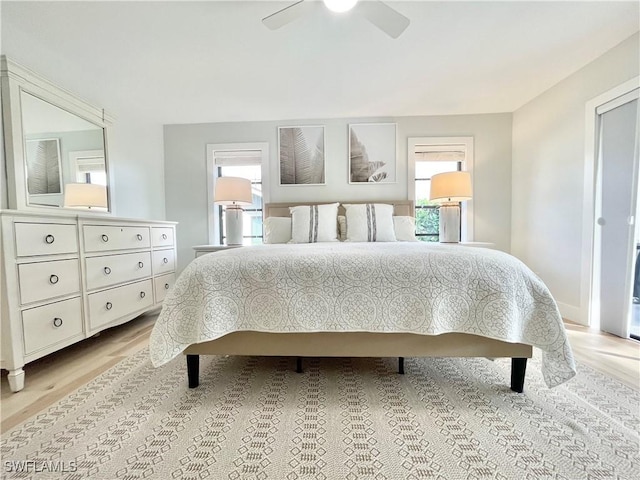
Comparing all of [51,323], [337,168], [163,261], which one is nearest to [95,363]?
[51,323]

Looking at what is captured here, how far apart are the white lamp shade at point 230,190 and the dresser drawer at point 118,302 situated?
1.13 meters

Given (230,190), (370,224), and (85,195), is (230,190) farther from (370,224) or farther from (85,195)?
(370,224)

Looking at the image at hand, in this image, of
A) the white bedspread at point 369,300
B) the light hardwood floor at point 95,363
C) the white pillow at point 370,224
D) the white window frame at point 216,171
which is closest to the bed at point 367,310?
the white bedspread at point 369,300

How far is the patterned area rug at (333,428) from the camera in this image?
936 mm

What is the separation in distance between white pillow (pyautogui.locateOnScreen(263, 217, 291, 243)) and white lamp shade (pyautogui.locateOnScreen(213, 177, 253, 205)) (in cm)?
46

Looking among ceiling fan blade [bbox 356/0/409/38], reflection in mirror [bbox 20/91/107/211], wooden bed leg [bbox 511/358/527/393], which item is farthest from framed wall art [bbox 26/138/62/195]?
wooden bed leg [bbox 511/358/527/393]

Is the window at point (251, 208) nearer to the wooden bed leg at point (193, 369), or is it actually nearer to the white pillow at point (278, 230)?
the white pillow at point (278, 230)

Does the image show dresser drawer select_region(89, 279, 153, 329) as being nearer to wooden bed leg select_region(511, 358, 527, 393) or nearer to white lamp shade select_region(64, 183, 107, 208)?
white lamp shade select_region(64, 183, 107, 208)

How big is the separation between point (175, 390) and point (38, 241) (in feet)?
3.89

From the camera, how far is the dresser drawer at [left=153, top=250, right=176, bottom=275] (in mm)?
2658

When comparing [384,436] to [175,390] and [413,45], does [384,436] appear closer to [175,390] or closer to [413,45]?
[175,390]

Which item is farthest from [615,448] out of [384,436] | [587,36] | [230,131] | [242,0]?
→ [230,131]

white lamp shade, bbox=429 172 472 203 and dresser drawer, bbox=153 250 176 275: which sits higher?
white lamp shade, bbox=429 172 472 203

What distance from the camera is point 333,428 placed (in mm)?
1128
